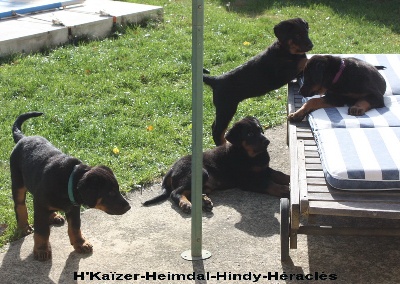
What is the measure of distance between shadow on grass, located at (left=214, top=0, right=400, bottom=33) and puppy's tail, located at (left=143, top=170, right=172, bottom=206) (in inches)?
243

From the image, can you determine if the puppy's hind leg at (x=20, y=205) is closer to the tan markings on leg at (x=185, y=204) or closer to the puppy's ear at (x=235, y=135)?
the tan markings on leg at (x=185, y=204)

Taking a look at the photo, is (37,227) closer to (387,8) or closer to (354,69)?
(354,69)

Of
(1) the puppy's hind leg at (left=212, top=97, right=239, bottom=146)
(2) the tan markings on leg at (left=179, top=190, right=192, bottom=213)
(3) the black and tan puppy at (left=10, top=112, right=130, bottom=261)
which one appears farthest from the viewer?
Result: (1) the puppy's hind leg at (left=212, top=97, right=239, bottom=146)

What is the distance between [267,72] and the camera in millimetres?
5887

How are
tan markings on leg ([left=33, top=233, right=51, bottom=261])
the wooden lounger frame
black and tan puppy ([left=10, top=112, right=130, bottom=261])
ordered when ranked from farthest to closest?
1. tan markings on leg ([left=33, top=233, right=51, bottom=261])
2. black and tan puppy ([left=10, top=112, right=130, bottom=261])
3. the wooden lounger frame

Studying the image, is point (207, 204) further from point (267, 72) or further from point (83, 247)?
point (267, 72)

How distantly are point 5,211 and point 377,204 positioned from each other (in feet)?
8.42

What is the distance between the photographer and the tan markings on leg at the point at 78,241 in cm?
440

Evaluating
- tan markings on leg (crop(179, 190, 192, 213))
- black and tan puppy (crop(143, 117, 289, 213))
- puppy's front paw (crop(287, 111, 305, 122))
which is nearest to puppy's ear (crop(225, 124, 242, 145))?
black and tan puppy (crop(143, 117, 289, 213))

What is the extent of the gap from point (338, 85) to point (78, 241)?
2297 millimetres

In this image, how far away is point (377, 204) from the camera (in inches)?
157

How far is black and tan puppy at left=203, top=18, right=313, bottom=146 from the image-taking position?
582cm

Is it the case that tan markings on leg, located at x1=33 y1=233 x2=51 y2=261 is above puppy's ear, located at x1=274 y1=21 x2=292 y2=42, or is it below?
below

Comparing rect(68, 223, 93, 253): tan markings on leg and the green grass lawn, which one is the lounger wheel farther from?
the green grass lawn
